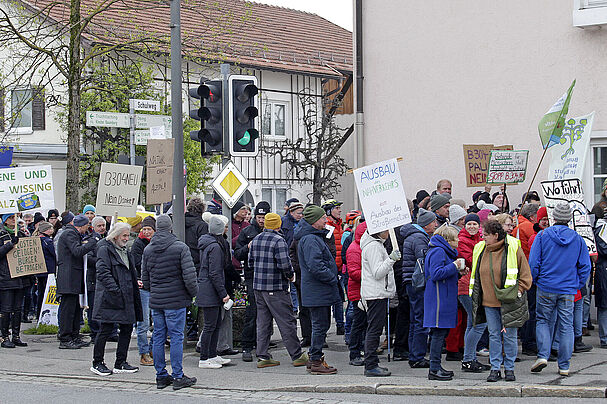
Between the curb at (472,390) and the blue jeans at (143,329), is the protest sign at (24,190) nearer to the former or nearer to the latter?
the blue jeans at (143,329)

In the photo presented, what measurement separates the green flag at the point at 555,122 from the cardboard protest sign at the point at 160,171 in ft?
16.2

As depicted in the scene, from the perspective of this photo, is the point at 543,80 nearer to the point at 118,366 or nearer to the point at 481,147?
the point at 481,147

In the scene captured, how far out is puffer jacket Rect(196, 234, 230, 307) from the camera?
11.1 metres

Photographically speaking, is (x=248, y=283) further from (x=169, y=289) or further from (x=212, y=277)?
(x=169, y=289)

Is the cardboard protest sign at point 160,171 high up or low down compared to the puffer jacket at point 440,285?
up

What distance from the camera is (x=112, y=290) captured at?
10812 millimetres

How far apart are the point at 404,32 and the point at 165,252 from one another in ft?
26.5

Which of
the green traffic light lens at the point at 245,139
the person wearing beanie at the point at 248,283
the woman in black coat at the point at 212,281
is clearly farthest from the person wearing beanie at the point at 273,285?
the green traffic light lens at the point at 245,139

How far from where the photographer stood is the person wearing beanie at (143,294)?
11.7 meters

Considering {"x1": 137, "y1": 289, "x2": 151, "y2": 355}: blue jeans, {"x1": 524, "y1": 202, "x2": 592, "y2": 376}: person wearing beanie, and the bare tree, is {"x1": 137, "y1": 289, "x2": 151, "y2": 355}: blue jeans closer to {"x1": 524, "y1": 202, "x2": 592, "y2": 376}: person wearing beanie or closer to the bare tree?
{"x1": 524, "y1": 202, "x2": 592, "y2": 376}: person wearing beanie

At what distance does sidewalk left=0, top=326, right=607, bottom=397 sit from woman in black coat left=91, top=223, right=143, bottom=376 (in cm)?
58

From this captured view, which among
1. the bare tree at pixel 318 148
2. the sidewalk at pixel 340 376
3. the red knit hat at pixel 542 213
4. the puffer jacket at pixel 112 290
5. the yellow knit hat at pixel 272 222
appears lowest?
the sidewalk at pixel 340 376

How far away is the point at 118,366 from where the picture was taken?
1131 cm

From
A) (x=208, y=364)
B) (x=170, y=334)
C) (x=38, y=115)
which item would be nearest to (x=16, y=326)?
(x=208, y=364)
